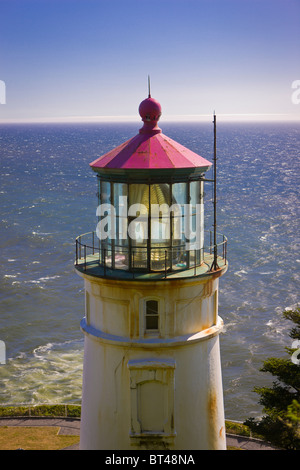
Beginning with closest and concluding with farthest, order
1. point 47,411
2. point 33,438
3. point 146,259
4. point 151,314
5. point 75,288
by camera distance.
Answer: point 151,314
point 146,259
point 33,438
point 47,411
point 75,288

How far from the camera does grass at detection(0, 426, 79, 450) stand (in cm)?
2072

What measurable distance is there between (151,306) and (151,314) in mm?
133

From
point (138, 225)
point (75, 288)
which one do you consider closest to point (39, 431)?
point (138, 225)

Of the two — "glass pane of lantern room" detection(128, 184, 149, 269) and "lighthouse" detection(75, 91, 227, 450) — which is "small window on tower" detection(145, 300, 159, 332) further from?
"glass pane of lantern room" detection(128, 184, 149, 269)

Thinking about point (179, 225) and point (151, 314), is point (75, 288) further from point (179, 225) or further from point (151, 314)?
point (151, 314)

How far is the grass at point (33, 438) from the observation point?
2072cm

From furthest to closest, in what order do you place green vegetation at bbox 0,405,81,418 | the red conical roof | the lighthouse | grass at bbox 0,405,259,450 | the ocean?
the ocean, green vegetation at bbox 0,405,81,418, grass at bbox 0,405,259,450, the lighthouse, the red conical roof

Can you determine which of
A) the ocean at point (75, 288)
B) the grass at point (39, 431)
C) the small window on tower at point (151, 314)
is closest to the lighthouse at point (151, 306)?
the small window on tower at point (151, 314)

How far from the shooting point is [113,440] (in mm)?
10617

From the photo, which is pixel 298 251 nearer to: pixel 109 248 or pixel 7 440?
pixel 7 440

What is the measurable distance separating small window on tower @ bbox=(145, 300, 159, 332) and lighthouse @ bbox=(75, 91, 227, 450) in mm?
17

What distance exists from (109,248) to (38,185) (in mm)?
80007

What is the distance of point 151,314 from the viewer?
10.4 meters

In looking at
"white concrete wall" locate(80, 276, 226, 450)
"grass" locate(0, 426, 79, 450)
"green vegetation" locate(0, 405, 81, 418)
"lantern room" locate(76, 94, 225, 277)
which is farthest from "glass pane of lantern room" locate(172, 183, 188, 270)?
"green vegetation" locate(0, 405, 81, 418)
